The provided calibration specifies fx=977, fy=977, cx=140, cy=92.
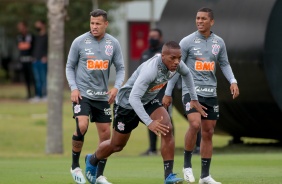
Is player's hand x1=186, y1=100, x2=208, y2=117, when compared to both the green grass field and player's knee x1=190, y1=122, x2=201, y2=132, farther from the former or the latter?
the green grass field

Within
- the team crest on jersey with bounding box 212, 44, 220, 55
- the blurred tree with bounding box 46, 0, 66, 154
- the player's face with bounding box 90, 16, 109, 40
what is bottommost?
the blurred tree with bounding box 46, 0, 66, 154

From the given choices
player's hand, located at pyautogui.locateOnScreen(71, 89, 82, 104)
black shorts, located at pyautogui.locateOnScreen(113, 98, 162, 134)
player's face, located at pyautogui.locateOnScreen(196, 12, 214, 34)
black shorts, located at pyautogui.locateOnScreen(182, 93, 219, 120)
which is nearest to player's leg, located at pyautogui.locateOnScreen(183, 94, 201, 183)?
black shorts, located at pyautogui.locateOnScreen(182, 93, 219, 120)

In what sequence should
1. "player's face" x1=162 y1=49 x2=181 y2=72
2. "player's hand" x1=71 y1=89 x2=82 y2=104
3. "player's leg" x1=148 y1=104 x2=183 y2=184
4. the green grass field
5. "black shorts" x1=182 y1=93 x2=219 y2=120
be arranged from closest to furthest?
"player's face" x1=162 y1=49 x2=181 y2=72
"player's leg" x1=148 y1=104 x2=183 y2=184
"player's hand" x1=71 y1=89 x2=82 y2=104
"black shorts" x1=182 y1=93 x2=219 y2=120
the green grass field

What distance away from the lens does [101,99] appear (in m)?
13.0

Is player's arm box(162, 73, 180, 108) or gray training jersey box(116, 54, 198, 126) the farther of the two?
player's arm box(162, 73, 180, 108)

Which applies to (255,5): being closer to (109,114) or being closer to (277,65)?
(277,65)

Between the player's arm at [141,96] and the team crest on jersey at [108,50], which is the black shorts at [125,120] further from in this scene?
the team crest on jersey at [108,50]

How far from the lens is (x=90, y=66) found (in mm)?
12867

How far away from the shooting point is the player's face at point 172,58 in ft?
37.8

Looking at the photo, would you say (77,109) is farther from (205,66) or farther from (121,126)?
(205,66)

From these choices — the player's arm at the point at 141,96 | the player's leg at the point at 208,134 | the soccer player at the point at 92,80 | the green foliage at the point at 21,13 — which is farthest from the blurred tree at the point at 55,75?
the green foliage at the point at 21,13

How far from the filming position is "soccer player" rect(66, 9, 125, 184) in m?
12.8

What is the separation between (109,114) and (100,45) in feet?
3.06

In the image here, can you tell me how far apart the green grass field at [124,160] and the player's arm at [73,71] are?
1.24 metres
